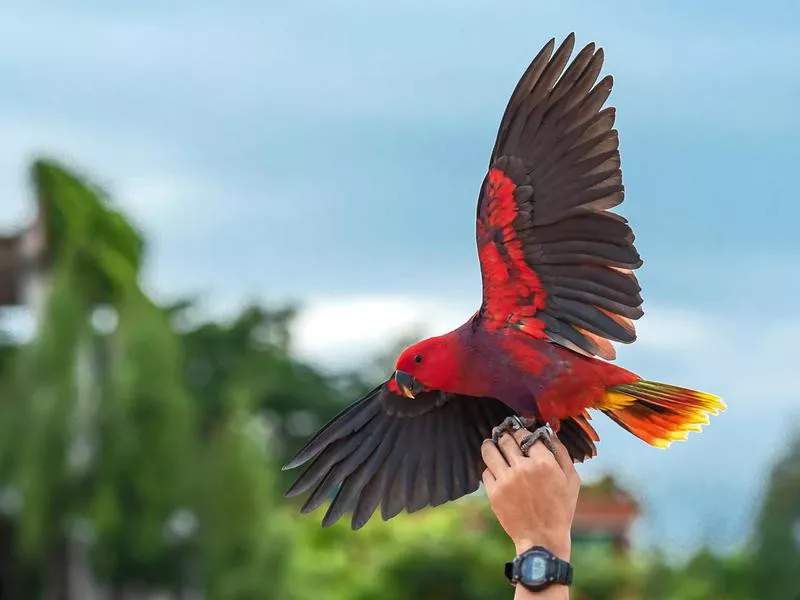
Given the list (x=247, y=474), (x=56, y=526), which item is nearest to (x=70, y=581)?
(x=56, y=526)

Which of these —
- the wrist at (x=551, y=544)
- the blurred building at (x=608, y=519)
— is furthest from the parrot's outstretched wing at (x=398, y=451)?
the blurred building at (x=608, y=519)

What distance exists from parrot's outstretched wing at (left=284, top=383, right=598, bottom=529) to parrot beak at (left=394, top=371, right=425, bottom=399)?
0.21ft

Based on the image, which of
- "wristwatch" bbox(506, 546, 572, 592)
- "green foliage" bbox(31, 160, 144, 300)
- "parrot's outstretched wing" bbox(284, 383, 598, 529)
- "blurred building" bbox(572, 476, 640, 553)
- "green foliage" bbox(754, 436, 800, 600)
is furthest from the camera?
"blurred building" bbox(572, 476, 640, 553)

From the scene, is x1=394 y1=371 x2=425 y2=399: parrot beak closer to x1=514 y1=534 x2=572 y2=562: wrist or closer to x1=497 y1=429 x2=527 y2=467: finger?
x1=497 y1=429 x2=527 y2=467: finger

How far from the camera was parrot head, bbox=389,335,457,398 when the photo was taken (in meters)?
1.67

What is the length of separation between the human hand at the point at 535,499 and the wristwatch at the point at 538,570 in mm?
19

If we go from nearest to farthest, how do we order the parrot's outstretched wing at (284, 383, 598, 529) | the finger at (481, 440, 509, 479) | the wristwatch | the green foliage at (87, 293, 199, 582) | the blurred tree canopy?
1. the wristwatch
2. the finger at (481, 440, 509, 479)
3. the parrot's outstretched wing at (284, 383, 598, 529)
4. the blurred tree canopy
5. the green foliage at (87, 293, 199, 582)

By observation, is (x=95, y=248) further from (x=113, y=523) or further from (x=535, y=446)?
(x=535, y=446)

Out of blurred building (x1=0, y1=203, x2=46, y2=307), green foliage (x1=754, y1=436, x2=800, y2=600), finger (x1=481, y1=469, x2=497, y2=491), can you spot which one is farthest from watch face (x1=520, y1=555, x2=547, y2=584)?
blurred building (x1=0, y1=203, x2=46, y2=307)

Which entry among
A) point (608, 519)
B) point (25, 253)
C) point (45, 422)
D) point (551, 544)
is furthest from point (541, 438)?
point (608, 519)

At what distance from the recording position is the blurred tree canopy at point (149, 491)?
6.81m

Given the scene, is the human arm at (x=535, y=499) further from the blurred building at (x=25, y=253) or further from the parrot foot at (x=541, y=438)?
the blurred building at (x=25, y=253)

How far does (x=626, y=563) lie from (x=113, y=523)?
309cm

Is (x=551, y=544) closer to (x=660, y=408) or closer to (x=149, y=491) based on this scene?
(x=660, y=408)
